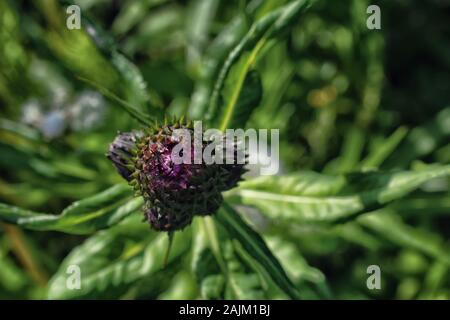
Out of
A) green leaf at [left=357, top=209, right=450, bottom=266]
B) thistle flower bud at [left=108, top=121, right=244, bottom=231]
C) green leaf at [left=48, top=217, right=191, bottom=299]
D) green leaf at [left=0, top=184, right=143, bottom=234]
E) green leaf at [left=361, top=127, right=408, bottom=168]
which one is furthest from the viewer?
green leaf at [left=361, top=127, right=408, bottom=168]

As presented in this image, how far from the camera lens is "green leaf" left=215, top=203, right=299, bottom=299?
3.86 ft

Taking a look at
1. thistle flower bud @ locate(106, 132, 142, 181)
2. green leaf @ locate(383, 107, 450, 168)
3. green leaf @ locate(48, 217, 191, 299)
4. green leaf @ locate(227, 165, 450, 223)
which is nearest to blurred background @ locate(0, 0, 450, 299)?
green leaf @ locate(383, 107, 450, 168)

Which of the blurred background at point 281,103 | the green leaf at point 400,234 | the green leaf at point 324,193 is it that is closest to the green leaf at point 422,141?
the blurred background at point 281,103

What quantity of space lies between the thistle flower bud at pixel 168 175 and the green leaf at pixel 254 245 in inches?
4.7

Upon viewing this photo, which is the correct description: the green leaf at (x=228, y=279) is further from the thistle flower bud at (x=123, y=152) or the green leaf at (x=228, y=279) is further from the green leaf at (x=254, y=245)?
the thistle flower bud at (x=123, y=152)

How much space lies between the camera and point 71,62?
6.45 feet

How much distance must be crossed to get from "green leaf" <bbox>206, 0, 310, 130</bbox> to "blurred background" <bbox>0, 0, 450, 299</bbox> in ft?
1.51

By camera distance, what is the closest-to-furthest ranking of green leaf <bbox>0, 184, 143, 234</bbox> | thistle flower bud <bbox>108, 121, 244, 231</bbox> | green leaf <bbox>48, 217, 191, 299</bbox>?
1. thistle flower bud <bbox>108, 121, 244, 231</bbox>
2. green leaf <bbox>0, 184, 143, 234</bbox>
3. green leaf <bbox>48, 217, 191, 299</bbox>

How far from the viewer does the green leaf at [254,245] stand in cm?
118

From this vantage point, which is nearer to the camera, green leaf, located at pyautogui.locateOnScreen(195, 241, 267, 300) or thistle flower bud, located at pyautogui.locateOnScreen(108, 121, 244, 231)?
thistle flower bud, located at pyautogui.locateOnScreen(108, 121, 244, 231)

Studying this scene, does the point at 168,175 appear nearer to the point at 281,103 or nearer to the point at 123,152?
the point at 123,152

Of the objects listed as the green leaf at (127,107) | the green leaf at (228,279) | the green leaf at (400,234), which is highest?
the green leaf at (127,107)

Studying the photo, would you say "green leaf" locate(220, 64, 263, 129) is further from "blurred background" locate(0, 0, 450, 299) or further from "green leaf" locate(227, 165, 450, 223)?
"blurred background" locate(0, 0, 450, 299)

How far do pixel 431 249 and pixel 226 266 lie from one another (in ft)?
2.24
